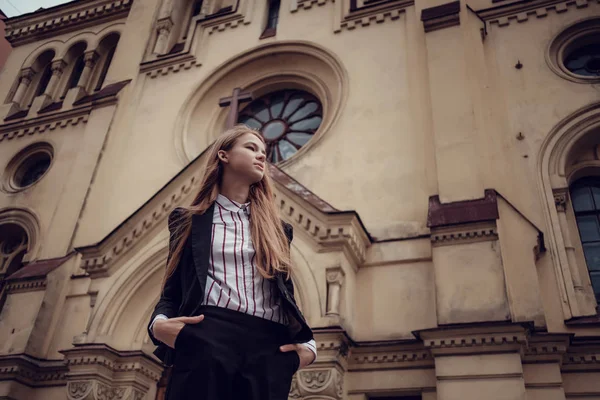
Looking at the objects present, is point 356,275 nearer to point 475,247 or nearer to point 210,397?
point 475,247

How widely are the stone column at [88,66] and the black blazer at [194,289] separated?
14003 mm

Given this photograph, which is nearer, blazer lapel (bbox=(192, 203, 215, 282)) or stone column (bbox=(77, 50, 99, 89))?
blazer lapel (bbox=(192, 203, 215, 282))

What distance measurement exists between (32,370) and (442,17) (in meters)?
9.64

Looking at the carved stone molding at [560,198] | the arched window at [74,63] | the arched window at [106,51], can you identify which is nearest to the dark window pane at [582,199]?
the carved stone molding at [560,198]

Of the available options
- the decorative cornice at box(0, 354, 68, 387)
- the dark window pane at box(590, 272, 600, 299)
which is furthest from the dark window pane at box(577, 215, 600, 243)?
the decorative cornice at box(0, 354, 68, 387)

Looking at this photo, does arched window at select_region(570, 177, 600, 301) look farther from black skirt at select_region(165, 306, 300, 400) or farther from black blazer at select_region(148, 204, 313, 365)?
black skirt at select_region(165, 306, 300, 400)

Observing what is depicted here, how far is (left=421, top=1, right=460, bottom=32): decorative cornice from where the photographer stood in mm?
9719

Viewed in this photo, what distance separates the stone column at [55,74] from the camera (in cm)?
1493

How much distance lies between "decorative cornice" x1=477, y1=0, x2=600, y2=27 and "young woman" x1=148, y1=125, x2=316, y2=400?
30.3 ft

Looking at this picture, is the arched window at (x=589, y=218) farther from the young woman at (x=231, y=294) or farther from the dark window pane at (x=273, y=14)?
the dark window pane at (x=273, y=14)

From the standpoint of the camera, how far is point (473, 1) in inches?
423

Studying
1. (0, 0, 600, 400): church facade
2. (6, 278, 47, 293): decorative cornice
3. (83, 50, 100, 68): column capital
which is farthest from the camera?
(83, 50, 100, 68): column capital

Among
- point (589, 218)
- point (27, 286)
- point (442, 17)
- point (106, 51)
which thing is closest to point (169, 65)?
point (106, 51)

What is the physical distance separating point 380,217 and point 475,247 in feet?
5.74
